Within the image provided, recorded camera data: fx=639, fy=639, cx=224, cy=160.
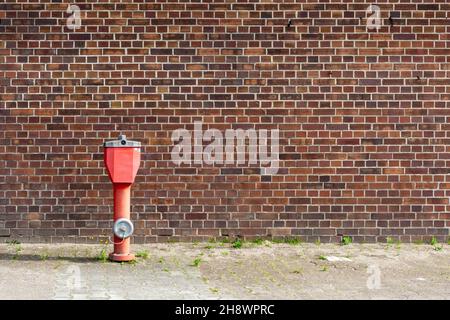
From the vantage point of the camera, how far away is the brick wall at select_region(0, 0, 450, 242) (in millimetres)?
8133

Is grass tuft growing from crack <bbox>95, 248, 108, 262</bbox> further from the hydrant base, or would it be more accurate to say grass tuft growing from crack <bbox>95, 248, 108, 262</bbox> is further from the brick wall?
the brick wall

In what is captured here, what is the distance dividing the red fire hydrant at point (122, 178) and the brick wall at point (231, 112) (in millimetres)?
1090

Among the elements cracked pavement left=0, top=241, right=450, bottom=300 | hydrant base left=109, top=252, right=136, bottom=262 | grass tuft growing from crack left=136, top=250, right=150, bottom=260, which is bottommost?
cracked pavement left=0, top=241, right=450, bottom=300

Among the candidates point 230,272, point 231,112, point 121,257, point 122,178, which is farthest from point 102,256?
point 231,112

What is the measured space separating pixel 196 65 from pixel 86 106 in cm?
150

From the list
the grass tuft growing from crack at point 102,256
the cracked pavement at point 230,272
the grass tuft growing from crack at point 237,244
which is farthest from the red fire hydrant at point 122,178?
the grass tuft growing from crack at point 237,244

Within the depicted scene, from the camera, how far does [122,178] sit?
6.93 metres

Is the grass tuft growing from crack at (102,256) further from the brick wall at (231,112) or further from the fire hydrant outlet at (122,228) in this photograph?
the brick wall at (231,112)

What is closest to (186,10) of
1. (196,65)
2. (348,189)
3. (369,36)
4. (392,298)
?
(196,65)

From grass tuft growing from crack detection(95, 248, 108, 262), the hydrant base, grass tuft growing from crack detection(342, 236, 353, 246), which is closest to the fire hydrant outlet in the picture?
the hydrant base

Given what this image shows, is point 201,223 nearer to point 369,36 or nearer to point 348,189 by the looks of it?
point 348,189

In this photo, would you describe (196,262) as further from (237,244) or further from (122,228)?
(237,244)

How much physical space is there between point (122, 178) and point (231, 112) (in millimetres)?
1918

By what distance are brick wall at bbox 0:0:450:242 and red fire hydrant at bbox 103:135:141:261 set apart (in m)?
1.09
